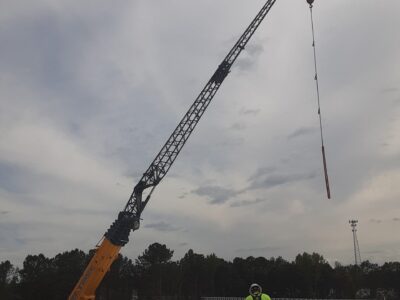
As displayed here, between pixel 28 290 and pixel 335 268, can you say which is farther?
pixel 335 268

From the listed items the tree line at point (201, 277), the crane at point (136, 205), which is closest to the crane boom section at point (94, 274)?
the crane at point (136, 205)

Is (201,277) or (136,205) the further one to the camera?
(201,277)

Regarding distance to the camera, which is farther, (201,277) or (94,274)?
(201,277)

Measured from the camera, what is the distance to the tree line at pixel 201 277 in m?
131

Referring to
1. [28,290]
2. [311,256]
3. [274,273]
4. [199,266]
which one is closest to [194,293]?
[199,266]

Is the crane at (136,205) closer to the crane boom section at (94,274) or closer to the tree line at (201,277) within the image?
the crane boom section at (94,274)

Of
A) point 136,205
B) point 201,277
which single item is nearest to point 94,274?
point 136,205

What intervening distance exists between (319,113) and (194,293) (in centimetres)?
12996

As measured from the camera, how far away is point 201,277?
153 m

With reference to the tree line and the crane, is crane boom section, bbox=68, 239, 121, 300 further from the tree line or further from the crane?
the tree line

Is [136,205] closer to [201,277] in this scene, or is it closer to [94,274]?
[94,274]

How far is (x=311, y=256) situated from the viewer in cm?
13775

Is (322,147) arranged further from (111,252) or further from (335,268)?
(335,268)

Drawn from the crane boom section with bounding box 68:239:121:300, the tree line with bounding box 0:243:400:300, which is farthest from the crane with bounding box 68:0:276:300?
the tree line with bounding box 0:243:400:300
